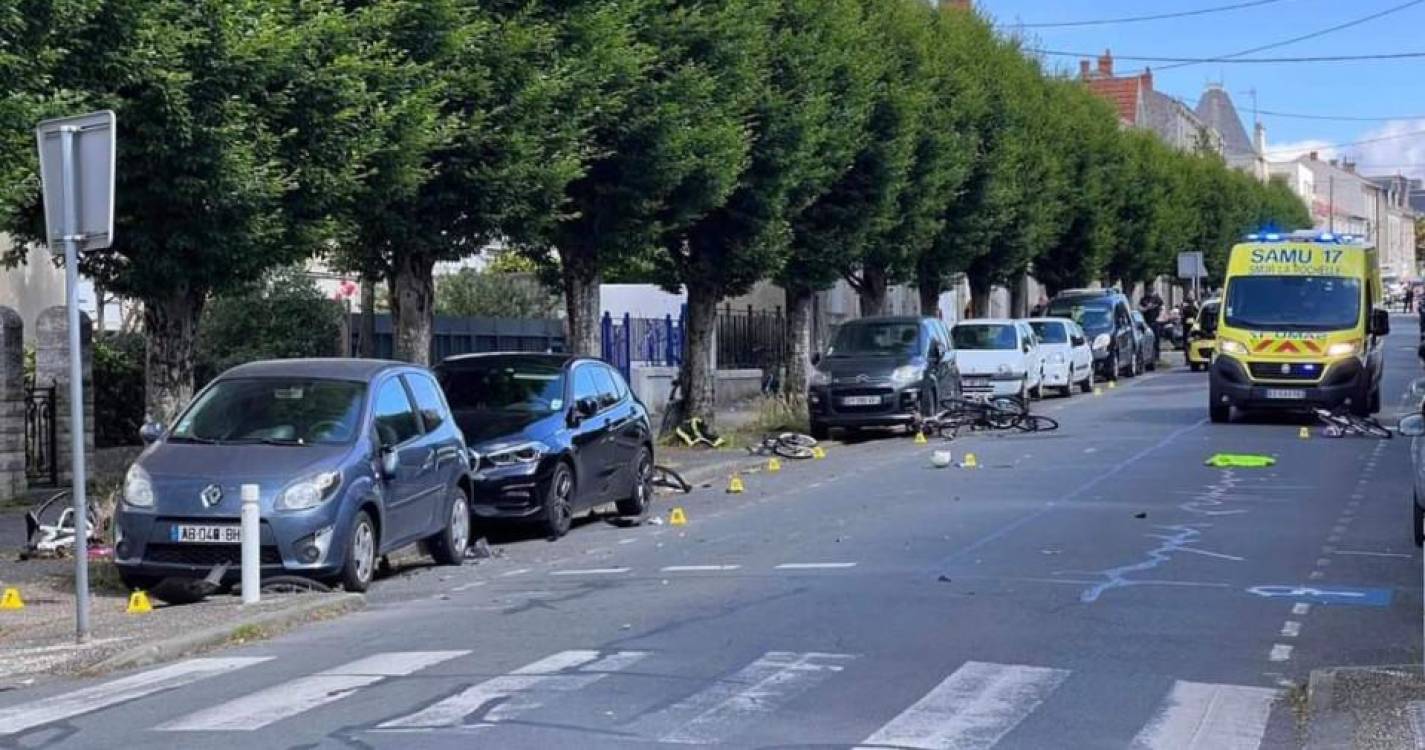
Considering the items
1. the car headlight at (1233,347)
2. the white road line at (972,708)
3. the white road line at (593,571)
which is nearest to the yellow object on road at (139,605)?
the white road line at (593,571)

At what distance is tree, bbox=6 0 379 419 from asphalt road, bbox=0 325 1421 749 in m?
3.10

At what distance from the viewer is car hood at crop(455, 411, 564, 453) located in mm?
16734

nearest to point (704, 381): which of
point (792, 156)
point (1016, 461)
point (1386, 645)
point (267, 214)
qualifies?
point (792, 156)

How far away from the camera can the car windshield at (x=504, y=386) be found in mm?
17516

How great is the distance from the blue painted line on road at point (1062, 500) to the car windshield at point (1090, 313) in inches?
678

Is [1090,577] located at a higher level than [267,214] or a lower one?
lower

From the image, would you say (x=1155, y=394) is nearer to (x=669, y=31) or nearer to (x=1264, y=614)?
(x=669, y=31)

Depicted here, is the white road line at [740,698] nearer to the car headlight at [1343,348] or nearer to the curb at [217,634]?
the curb at [217,634]

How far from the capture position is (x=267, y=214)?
50.0 feet

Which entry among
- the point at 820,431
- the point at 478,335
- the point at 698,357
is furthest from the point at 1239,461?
the point at 478,335

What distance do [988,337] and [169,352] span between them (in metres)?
20.8

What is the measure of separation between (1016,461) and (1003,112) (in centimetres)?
1901

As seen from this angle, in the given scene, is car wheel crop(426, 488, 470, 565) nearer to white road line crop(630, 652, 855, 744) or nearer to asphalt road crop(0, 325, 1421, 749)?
asphalt road crop(0, 325, 1421, 749)

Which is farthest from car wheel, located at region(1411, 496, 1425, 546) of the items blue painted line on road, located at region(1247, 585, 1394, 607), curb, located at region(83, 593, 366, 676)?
curb, located at region(83, 593, 366, 676)
